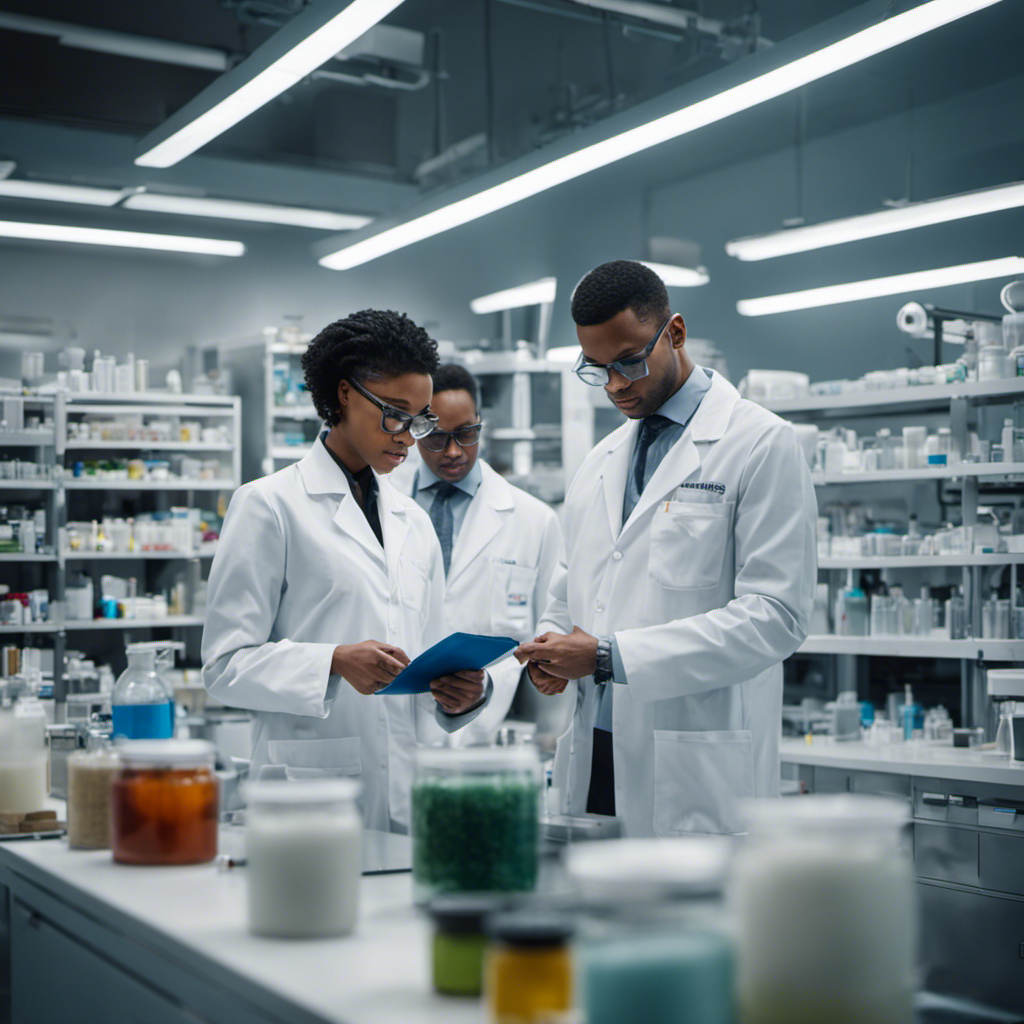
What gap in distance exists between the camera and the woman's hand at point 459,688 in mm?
2295

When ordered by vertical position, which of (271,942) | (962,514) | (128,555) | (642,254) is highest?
(642,254)

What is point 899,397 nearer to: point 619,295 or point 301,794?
point 619,295

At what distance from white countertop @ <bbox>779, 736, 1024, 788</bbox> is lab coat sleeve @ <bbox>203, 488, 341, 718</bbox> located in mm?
2948

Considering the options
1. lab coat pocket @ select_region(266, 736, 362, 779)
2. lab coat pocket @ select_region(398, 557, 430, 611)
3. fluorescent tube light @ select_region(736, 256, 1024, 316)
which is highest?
fluorescent tube light @ select_region(736, 256, 1024, 316)

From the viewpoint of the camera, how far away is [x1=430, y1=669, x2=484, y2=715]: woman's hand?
7.53 feet

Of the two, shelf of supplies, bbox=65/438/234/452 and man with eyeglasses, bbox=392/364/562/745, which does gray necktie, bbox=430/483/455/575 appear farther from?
shelf of supplies, bbox=65/438/234/452

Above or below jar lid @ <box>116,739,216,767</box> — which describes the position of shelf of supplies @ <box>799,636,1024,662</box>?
below

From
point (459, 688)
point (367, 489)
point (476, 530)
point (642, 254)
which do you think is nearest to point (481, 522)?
point (476, 530)

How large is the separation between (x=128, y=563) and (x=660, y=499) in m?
6.24

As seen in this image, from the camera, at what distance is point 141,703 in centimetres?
244

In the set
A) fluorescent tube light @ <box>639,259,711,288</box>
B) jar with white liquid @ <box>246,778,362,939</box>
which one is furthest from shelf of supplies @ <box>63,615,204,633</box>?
jar with white liquid @ <box>246,778,362,939</box>

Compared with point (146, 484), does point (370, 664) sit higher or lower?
lower

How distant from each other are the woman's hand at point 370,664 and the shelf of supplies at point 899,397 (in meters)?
3.36

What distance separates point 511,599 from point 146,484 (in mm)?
4295
